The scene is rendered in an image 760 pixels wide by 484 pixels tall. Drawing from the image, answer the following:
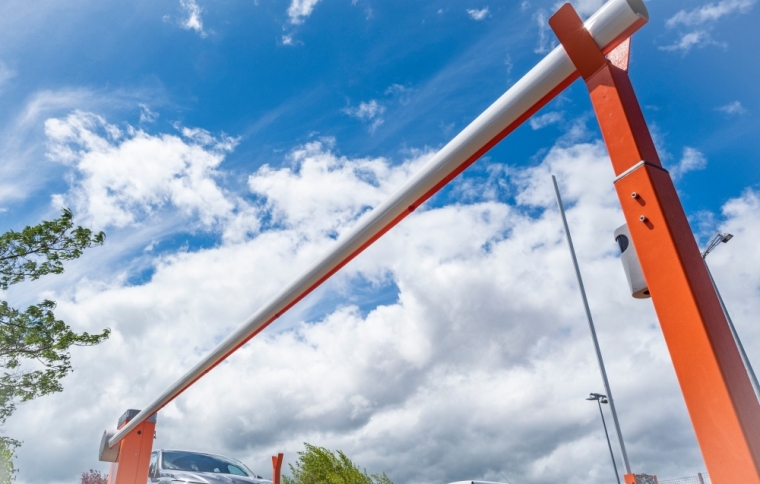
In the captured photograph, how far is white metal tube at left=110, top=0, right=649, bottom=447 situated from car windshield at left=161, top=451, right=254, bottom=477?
17.1ft

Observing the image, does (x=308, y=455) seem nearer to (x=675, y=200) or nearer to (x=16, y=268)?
(x=16, y=268)

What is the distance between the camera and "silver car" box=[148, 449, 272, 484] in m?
7.73

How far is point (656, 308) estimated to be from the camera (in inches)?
87.0

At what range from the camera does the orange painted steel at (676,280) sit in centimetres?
190

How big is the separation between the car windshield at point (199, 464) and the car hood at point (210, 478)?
457mm

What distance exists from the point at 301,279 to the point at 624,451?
16.9 metres

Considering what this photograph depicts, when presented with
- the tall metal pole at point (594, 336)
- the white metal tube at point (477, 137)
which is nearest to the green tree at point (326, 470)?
the tall metal pole at point (594, 336)

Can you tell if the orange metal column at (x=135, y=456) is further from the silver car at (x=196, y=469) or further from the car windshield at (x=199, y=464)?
the car windshield at (x=199, y=464)

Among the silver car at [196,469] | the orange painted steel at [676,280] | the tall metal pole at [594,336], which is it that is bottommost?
the orange painted steel at [676,280]

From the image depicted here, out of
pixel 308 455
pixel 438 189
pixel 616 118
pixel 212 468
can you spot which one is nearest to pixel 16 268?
pixel 212 468

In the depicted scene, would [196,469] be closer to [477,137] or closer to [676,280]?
[477,137]

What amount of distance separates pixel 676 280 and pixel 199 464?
840 centimetres

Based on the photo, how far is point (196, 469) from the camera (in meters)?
8.54

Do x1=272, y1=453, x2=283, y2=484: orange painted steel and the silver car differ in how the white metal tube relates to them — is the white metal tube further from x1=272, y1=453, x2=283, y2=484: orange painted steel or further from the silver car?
the silver car
